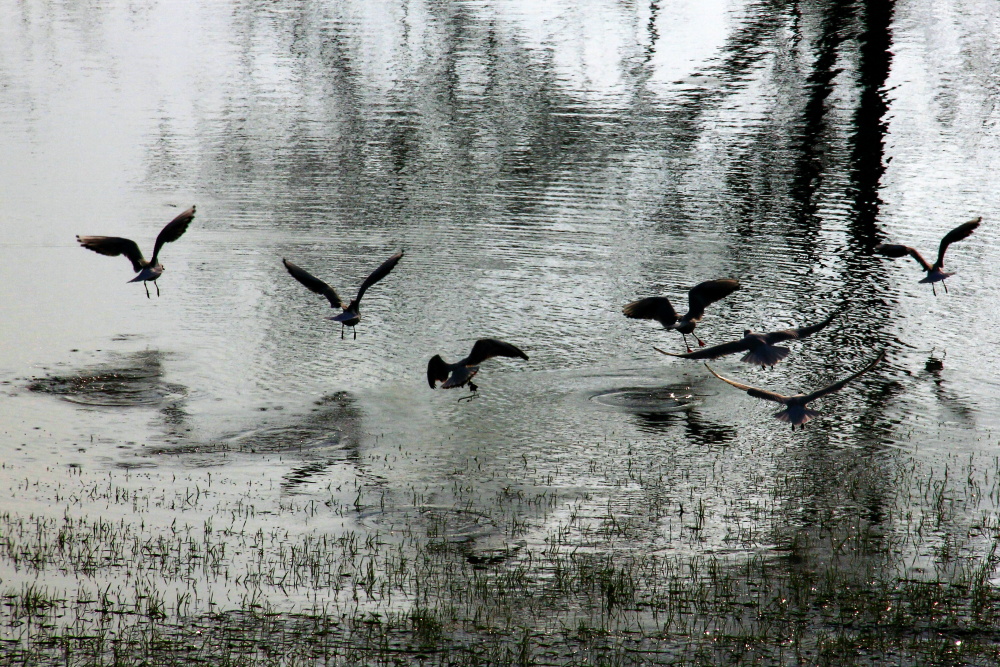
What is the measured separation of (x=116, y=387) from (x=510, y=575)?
626cm

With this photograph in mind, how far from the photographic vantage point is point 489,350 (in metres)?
10.7

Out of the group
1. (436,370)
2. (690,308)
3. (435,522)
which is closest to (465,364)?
(436,370)

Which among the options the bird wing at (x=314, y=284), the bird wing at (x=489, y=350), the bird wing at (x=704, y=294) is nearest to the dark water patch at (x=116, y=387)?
the bird wing at (x=314, y=284)

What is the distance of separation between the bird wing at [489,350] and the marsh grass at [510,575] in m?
1.10

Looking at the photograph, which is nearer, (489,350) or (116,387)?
(489,350)

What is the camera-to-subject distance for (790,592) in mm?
8492

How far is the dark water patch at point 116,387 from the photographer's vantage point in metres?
12.6

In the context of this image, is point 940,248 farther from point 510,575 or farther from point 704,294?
point 510,575

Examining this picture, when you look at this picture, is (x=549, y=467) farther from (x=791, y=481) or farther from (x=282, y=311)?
(x=282, y=311)

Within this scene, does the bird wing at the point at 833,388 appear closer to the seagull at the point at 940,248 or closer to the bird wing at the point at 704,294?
the bird wing at the point at 704,294

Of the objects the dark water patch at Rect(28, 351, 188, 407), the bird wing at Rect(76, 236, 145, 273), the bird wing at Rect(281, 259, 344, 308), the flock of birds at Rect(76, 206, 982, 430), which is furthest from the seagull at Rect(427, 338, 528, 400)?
the bird wing at Rect(76, 236, 145, 273)

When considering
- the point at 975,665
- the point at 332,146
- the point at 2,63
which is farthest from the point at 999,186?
the point at 2,63

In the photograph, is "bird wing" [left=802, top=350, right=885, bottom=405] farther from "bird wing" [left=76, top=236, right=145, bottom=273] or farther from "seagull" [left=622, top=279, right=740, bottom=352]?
"bird wing" [left=76, top=236, right=145, bottom=273]

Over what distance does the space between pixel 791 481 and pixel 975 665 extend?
137 inches
